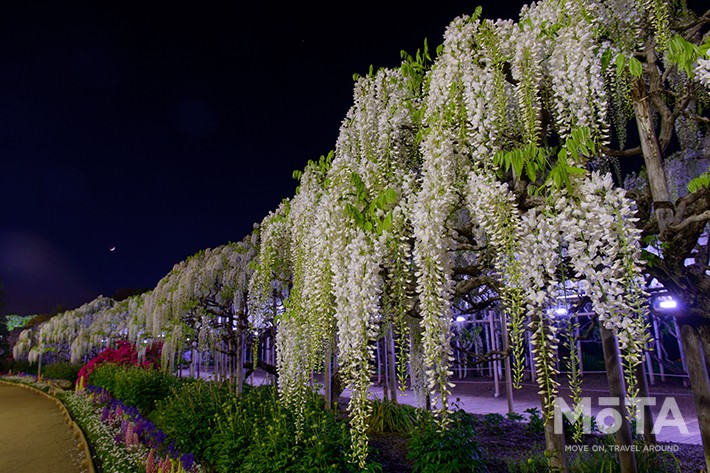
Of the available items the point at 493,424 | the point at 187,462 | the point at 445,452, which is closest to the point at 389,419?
the point at 493,424

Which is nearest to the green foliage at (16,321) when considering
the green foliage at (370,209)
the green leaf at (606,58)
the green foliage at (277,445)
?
the green foliage at (277,445)

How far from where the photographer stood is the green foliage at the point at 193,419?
5.04 meters

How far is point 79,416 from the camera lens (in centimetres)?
873

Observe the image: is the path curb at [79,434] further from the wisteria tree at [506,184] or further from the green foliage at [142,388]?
the wisteria tree at [506,184]

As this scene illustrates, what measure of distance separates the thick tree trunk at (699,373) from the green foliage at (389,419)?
3826 millimetres

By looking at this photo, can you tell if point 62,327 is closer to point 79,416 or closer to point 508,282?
point 79,416

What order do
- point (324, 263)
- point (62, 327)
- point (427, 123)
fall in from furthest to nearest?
point (62, 327) → point (324, 263) → point (427, 123)

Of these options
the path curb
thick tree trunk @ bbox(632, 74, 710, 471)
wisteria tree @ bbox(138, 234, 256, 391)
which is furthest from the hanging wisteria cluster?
wisteria tree @ bbox(138, 234, 256, 391)

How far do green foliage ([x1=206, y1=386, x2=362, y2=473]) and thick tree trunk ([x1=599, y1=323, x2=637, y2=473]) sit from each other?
7.29 feet

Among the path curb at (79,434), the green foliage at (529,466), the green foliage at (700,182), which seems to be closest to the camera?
the green foliage at (700,182)

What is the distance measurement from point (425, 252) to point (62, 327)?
22.1m

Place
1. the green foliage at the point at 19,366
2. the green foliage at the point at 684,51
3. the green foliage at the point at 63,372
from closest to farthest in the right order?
the green foliage at the point at 684,51, the green foliage at the point at 63,372, the green foliage at the point at 19,366

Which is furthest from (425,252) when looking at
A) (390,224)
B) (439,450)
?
(439,450)

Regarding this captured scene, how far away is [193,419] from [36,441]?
3.96m
